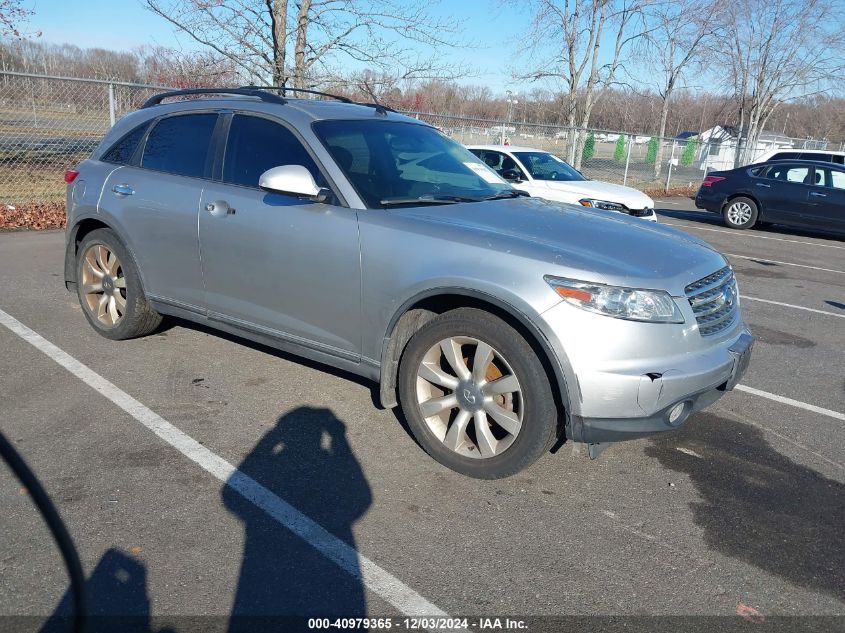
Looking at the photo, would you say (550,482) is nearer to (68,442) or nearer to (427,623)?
(427,623)

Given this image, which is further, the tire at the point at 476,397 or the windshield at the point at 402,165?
the windshield at the point at 402,165

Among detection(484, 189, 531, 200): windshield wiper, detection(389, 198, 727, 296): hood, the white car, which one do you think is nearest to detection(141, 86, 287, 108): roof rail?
detection(389, 198, 727, 296): hood

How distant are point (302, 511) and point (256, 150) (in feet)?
7.65

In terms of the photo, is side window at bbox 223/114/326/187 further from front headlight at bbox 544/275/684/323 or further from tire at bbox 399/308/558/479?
front headlight at bbox 544/275/684/323

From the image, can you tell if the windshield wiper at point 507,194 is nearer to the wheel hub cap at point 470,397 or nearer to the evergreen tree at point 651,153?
the wheel hub cap at point 470,397

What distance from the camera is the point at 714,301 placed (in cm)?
354

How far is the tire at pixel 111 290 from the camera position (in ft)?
16.6

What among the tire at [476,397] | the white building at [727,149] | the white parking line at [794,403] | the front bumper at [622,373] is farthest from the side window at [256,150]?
the white building at [727,149]

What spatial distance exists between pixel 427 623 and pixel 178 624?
0.86 metres

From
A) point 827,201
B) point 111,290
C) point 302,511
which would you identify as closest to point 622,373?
point 302,511

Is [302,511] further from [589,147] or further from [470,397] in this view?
[589,147]

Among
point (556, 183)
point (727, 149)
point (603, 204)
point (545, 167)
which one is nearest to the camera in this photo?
point (603, 204)

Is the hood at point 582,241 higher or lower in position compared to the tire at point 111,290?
higher

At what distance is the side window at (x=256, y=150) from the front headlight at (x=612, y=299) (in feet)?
5.58
